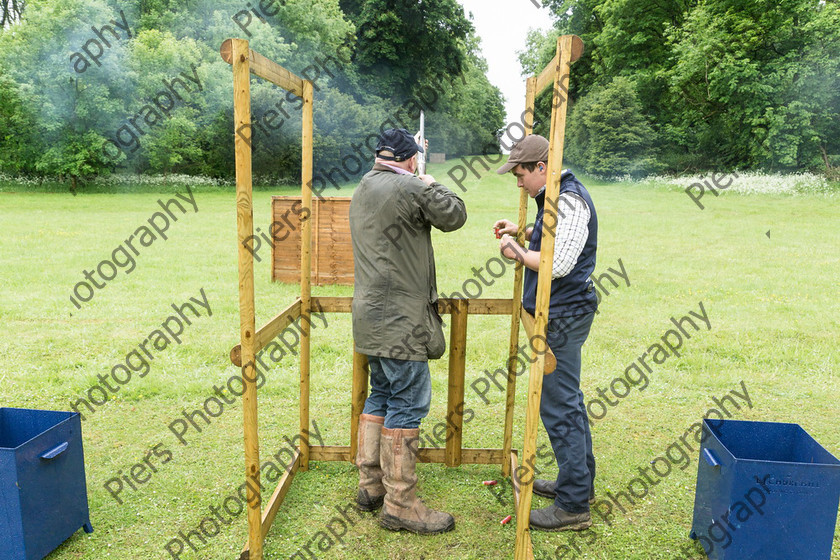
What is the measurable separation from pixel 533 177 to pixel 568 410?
1310 millimetres

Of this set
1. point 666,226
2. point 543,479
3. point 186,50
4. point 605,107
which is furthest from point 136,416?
point 605,107

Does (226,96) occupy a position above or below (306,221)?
above

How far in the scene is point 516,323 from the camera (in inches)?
156

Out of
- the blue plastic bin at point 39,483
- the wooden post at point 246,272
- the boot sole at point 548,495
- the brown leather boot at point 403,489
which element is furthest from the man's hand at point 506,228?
the blue plastic bin at point 39,483

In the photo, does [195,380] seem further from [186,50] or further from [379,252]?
[186,50]

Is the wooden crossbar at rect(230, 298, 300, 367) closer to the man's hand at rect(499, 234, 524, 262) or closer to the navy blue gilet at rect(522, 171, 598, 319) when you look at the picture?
the man's hand at rect(499, 234, 524, 262)

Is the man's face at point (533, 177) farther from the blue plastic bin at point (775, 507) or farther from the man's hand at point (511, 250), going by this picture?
the blue plastic bin at point (775, 507)

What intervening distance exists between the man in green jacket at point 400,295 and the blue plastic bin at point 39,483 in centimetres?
163

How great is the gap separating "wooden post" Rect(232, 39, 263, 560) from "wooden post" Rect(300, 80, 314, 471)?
35.5 inches

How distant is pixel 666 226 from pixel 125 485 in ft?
52.5

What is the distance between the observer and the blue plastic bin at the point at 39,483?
9.45ft

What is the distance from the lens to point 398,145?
3342mm

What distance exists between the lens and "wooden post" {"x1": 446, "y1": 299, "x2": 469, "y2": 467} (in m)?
4.00

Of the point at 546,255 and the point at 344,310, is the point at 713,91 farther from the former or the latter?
the point at 546,255
